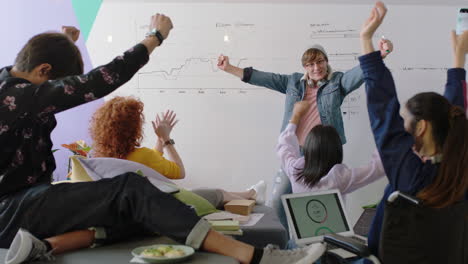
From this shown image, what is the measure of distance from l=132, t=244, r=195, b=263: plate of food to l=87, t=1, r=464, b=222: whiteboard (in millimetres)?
2333

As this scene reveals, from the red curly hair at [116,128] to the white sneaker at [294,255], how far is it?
1117mm

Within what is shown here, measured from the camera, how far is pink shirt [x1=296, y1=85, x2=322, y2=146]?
11.5 ft

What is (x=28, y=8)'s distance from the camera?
3977 mm

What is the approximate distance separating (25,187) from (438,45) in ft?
11.2

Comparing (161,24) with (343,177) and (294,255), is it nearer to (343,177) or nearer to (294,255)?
(294,255)

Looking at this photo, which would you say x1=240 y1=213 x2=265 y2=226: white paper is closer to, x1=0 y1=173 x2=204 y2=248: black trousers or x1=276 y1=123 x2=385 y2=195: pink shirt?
x1=276 y1=123 x2=385 y2=195: pink shirt

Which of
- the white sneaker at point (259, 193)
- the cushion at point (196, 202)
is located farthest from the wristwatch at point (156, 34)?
the white sneaker at point (259, 193)

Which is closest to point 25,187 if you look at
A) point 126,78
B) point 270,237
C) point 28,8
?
point 126,78

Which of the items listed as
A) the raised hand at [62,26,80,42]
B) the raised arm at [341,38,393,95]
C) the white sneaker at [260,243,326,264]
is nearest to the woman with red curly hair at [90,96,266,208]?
the raised hand at [62,26,80,42]

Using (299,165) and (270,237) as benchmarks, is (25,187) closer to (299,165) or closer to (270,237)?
(270,237)

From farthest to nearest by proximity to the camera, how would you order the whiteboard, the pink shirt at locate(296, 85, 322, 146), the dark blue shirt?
→ the whiteboard, the pink shirt at locate(296, 85, 322, 146), the dark blue shirt

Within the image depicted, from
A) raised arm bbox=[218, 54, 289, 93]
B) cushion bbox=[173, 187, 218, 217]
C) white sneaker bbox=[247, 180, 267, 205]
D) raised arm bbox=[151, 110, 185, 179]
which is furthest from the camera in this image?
raised arm bbox=[218, 54, 289, 93]

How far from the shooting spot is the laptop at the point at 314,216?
191 centimetres

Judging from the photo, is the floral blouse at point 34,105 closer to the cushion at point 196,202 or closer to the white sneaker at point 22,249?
the white sneaker at point 22,249
